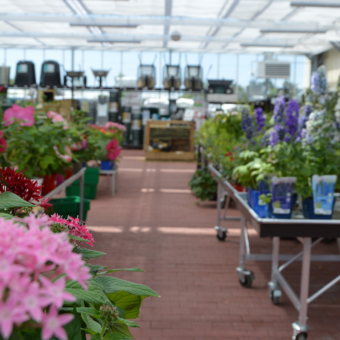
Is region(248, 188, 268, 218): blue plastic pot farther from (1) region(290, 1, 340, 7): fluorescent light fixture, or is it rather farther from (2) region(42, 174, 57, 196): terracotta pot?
(1) region(290, 1, 340, 7): fluorescent light fixture

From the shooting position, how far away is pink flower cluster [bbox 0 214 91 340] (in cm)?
43

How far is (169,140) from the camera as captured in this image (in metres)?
12.5

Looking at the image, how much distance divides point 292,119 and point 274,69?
11.7 meters

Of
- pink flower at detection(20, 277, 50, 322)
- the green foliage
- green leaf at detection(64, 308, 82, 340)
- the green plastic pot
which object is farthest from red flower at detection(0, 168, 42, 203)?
the green foliage

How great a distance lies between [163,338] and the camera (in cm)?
272

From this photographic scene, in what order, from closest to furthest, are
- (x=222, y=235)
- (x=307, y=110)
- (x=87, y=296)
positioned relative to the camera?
1. (x=87, y=296)
2. (x=307, y=110)
3. (x=222, y=235)

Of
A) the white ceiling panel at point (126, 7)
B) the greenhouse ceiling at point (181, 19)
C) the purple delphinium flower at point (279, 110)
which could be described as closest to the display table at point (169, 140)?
the greenhouse ceiling at point (181, 19)

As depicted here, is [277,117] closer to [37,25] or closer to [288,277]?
[288,277]

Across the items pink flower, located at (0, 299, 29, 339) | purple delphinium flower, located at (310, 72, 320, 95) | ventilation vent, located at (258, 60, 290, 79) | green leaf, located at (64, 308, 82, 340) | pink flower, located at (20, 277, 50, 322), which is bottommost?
green leaf, located at (64, 308, 82, 340)

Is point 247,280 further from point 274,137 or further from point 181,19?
point 181,19

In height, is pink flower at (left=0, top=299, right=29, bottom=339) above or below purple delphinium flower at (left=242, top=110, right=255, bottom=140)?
below

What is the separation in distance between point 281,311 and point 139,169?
801 centimetres

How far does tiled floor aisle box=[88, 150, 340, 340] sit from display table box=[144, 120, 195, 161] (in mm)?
5126

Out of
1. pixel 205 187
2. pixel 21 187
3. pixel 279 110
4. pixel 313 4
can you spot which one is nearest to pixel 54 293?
A: pixel 21 187
